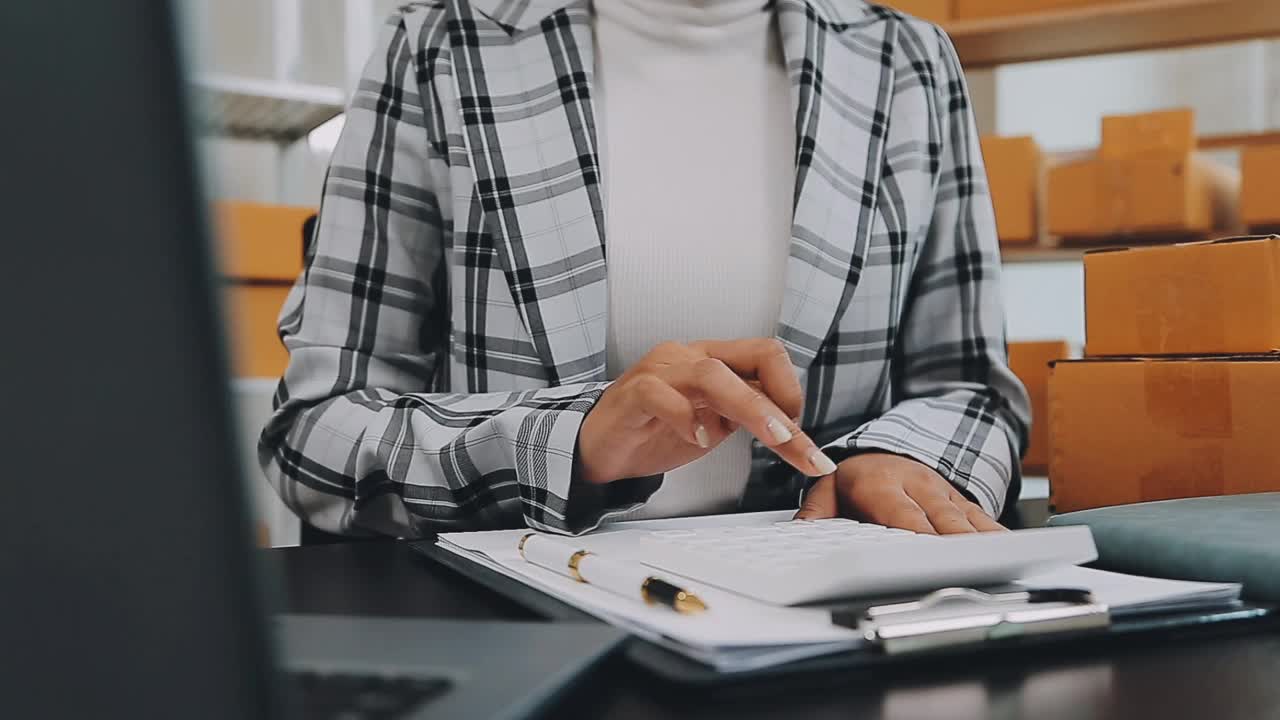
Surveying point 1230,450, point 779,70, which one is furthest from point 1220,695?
point 779,70

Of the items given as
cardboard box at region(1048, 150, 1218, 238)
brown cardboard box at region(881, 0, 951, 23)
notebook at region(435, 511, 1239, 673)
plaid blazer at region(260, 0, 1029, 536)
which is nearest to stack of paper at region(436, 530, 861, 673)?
notebook at region(435, 511, 1239, 673)

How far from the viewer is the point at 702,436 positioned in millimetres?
460

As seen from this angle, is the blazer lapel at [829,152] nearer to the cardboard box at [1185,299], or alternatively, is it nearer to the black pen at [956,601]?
the cardboard box at [1185,299]

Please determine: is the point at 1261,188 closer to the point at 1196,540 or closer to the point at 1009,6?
the point at 1009,6

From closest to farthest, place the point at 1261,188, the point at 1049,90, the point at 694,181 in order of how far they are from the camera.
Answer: the point at 694,181, the point at 1261,188, the point at 1049,90

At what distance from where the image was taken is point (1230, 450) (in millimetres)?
585

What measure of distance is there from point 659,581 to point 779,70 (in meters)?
0.58

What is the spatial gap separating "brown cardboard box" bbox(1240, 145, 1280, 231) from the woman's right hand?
3.07 feet

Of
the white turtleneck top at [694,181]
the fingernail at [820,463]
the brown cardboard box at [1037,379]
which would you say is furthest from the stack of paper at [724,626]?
the brown cardboard box at [1037,379]

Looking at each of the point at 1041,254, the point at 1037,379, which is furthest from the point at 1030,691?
the point at 1041,254

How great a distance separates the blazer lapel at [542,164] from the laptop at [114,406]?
1.86 ft

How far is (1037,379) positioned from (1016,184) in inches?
13.0

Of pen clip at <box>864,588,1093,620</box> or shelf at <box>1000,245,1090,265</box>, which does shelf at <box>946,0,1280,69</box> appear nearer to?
shelf at <box>1000,245,1090,265</box>

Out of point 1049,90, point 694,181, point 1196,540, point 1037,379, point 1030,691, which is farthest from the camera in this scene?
point 1049,90
